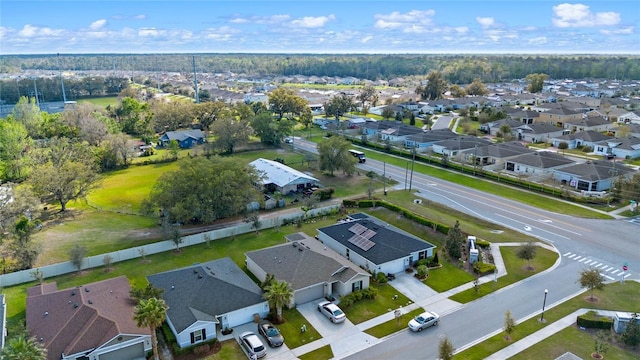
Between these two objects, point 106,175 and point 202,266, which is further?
point 106,175

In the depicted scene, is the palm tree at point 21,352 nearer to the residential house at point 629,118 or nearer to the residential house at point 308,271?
the residential house at point 308,271

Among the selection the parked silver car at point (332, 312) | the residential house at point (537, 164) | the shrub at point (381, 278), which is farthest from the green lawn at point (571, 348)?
the residential house at point (537, 164)

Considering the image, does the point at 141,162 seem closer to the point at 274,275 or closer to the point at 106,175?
the point at 106,175

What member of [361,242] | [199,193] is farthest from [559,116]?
[199,193]

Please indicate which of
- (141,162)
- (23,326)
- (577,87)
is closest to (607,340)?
(23,326)

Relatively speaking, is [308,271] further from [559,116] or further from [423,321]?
[559,116]

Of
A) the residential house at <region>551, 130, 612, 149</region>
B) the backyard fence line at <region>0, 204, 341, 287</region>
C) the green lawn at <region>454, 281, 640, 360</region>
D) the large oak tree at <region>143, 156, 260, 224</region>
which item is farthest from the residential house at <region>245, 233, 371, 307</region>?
the residential house at <region>551, 130, 612, 149</region>

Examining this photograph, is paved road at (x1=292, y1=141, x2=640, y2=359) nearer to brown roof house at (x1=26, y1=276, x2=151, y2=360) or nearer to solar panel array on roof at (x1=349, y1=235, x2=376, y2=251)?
solar panel array on roof at (x1=349, y1=235, x2=376, y2=251)
